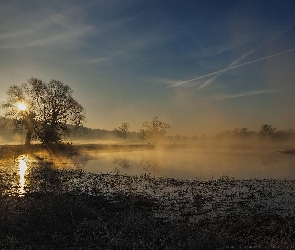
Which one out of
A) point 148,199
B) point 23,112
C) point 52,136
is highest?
point 23,112

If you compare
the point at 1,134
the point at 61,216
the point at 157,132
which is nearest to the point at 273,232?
the point at 61,216

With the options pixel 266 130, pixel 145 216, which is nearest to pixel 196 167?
pixel 145 216

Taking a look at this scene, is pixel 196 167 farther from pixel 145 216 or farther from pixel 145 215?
pixel 145 216

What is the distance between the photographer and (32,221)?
15.8m

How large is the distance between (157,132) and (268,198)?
127181mm

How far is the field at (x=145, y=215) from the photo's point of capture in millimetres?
13508

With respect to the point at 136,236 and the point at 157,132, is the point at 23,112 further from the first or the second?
the point at 157,132

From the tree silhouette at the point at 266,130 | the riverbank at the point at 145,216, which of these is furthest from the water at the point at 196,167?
the tree silhouette at the point at 266,130

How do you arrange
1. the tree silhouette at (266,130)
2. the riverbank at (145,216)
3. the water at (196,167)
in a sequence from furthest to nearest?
the tree silhouette at (266,130) → the water at (196,167) → the riverbank at (145,216)

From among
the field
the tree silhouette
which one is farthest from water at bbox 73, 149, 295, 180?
the tree silhouette

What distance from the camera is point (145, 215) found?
1820cm

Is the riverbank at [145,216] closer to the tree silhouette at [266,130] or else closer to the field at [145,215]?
the field at [145,215]

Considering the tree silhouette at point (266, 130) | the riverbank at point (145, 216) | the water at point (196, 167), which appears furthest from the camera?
the tree silhouette at point (266, 130)

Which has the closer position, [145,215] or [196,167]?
[145,215]
